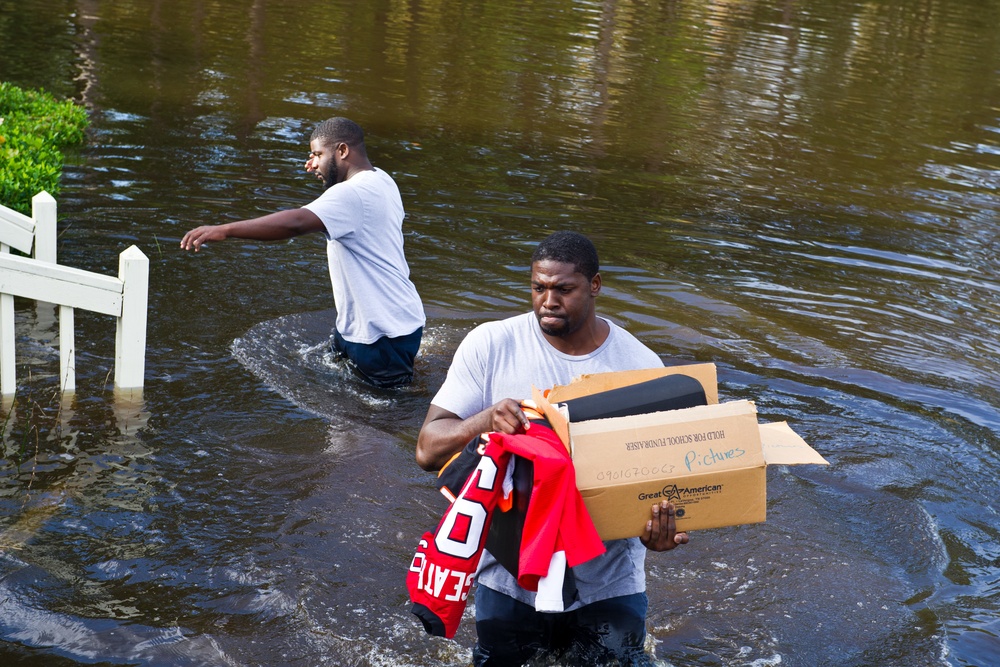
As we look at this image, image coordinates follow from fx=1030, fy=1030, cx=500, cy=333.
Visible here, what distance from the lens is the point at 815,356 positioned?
9000 millimetres

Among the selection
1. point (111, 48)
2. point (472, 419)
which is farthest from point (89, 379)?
point (111, 48)

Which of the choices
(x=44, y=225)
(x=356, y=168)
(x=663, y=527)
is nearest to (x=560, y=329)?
(x=663, y=527)

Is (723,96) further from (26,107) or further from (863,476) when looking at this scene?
(863,476)

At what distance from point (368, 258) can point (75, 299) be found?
6.10 feet

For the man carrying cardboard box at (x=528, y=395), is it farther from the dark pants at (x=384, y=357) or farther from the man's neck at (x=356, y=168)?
the dark pants at (x=384, y=357)

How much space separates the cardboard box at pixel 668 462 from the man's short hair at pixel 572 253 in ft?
1.66

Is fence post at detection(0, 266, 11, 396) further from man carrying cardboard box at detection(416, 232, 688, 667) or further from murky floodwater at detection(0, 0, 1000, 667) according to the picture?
man carrying cardboard box at detection(416, 232, 688, 667)

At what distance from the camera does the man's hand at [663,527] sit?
3.57 meters

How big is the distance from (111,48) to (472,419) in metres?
17.9

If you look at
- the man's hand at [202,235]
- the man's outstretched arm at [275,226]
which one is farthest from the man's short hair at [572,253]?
the man's hand at [202,235]

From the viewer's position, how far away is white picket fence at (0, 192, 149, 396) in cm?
604

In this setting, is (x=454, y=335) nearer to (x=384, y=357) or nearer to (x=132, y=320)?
(x=384, y=357)

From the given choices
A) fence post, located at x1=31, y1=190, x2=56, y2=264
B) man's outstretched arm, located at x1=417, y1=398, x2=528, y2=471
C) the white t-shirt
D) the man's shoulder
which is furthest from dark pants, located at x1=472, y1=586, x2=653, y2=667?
fence post, located at x1=31, y1=190, x2=56, y2=264

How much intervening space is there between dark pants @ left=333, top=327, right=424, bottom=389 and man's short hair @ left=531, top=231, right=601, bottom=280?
3.46 metres
